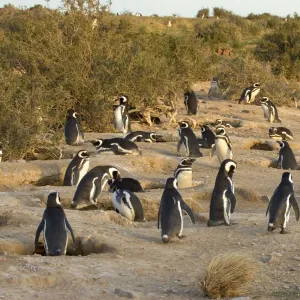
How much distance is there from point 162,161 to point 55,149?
6.85ft

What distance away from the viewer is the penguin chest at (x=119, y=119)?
1672 cm

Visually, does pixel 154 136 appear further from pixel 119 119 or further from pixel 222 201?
pixel 222 201

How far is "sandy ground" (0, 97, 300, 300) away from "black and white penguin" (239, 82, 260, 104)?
31.9ft

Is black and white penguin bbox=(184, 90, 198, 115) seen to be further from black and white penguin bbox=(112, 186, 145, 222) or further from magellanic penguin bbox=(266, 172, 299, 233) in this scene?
magellanic penguin bbox=(266, 172, 299, 233)

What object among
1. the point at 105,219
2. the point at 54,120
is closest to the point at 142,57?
the point at 54,120

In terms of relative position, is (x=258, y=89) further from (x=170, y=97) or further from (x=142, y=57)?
(x=142, y=57)

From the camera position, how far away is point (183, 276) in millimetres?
6637

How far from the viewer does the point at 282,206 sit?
8.47m

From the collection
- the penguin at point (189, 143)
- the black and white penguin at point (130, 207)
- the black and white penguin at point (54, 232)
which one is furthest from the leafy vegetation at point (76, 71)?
the black and white penguin at point (54, 232)

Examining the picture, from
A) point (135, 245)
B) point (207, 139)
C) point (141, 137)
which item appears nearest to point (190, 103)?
point (207, 139)

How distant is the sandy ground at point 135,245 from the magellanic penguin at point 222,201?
0.17 m

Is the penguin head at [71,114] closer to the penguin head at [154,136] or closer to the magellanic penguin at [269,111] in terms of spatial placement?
the penguin head at [154,136]

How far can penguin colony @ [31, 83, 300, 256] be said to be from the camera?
7695 mm

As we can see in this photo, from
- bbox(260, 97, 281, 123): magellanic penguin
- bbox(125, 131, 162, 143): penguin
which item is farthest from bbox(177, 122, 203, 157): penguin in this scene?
bbox(260, 97, 281, 123): magellanic penguin
